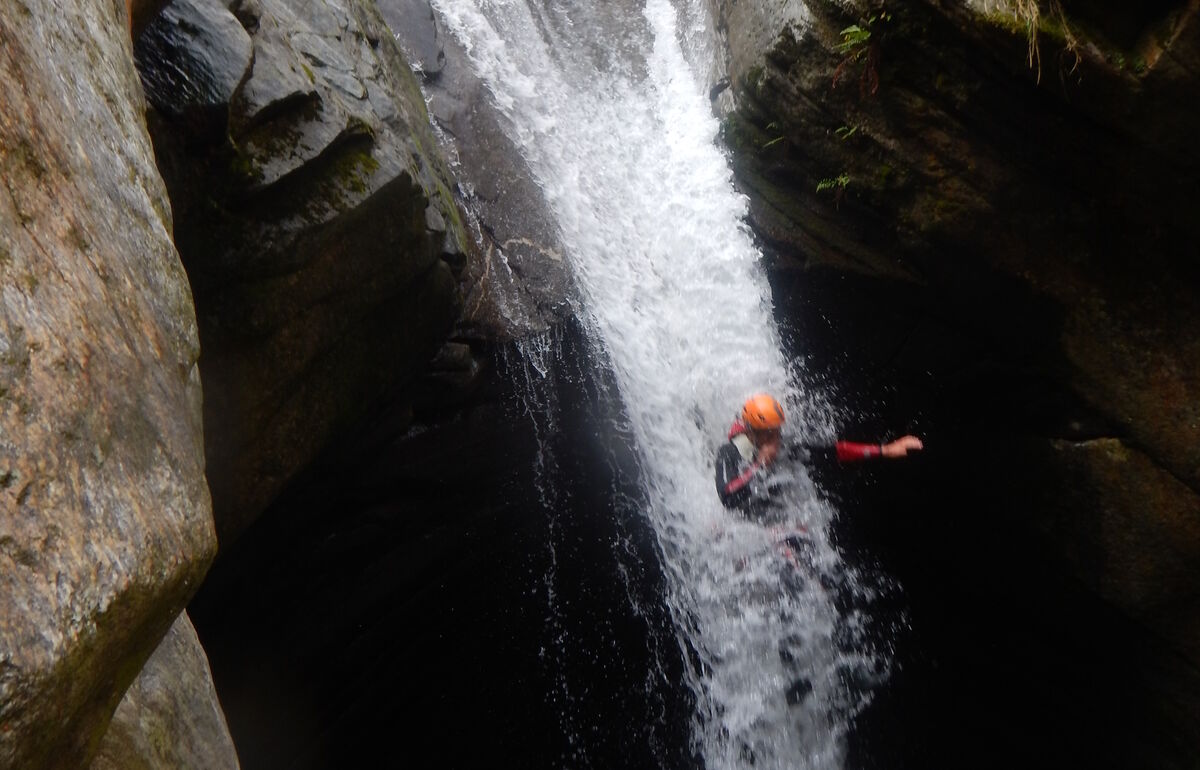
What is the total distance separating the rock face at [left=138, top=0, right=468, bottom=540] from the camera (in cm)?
319

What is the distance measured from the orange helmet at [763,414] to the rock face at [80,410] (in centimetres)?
458

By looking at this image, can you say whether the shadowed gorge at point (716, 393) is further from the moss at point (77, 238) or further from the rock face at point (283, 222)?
the moss at point (77, 238)

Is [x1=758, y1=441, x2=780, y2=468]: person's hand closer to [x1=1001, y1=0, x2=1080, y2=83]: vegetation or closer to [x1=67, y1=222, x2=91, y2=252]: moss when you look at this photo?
[x1=1001, y1=0, x2=1080, y2=83]: vegetation

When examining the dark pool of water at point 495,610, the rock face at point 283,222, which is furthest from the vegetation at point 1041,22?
the rock face at point 283,222

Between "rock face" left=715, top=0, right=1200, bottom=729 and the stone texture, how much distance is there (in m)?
5.87

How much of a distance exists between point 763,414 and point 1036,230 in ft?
8.71

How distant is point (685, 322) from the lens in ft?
22.5

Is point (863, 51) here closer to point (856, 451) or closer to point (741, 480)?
point (856, 451)

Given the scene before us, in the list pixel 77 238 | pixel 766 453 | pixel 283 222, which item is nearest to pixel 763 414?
pixel 766 453

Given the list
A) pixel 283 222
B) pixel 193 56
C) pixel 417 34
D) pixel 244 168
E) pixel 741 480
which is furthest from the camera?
pixel 417 34

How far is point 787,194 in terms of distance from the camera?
21.9 ft

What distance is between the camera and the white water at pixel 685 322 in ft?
19.7

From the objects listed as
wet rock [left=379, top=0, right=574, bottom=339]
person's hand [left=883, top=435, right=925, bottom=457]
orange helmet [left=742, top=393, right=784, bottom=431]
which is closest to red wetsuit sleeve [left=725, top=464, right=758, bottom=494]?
orange helmet [left=742, top=393, right=784, bottom=431]

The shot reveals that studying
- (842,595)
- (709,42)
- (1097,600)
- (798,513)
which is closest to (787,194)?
(709,42)
